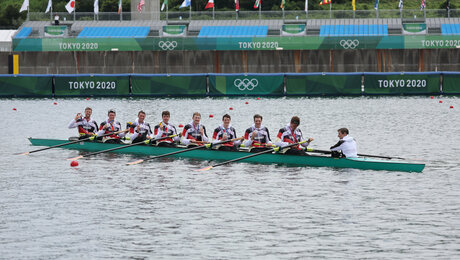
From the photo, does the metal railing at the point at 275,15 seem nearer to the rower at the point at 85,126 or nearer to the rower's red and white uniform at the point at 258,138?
the rower at the point at 85,126

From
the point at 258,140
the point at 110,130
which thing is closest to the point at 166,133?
the point at 110,130

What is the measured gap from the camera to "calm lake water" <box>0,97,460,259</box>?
14406 mm

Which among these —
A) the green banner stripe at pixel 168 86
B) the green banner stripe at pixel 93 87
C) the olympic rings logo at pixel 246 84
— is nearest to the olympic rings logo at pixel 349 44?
the olympic rings logo at pixel 246 84

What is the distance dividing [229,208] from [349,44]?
50272 millimetres

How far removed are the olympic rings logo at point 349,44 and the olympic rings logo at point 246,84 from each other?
46.9 feet

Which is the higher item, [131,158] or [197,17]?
[197,17]

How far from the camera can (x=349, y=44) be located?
6644 cm

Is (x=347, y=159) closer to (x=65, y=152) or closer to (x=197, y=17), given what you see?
(x=65, y=152)

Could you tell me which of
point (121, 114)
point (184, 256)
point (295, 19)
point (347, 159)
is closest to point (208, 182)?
point (347, 159)

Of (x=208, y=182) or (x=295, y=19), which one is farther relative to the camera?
(x=295, y=19)

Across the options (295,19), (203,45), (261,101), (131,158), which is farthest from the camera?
(295,19)

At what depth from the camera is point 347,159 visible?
23.0 meters

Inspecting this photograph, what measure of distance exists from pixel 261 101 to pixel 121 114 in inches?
473

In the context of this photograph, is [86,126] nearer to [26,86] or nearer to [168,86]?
[168,86]
